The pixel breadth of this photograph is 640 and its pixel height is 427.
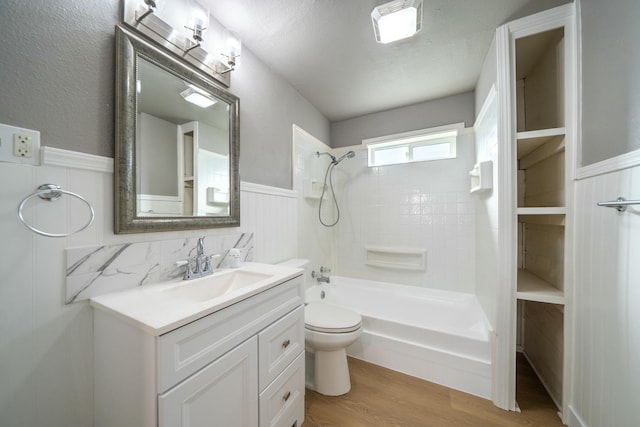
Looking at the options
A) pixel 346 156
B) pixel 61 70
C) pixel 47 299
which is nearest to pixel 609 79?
pixel 346 156

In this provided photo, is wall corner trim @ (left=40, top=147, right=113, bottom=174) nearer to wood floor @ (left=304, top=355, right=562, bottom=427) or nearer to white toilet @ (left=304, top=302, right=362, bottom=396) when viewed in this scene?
white toilet @ (left=304, top=302, right=362, bottom=396)

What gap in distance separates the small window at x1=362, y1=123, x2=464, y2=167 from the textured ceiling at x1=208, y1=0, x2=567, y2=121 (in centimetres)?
37

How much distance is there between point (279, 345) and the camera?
3.50 feet

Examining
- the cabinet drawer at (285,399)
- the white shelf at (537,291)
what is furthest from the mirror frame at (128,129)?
the white shelf at (537,291)

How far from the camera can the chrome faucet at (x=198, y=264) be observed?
1.11 metres

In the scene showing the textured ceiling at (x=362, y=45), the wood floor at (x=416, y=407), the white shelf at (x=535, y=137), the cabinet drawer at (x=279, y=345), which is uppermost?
the textured ceiling at (x=362, y=45)

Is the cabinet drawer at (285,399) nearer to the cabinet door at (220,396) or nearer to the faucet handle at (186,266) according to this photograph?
the cabinet door at (220,396)

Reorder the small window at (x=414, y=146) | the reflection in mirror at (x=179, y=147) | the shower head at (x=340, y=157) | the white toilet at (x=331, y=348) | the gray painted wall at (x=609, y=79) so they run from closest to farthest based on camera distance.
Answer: the gray painted wall at (x=609, y=79) → the reflection in mirror at (x=179, y=147) → the white toilet at (x=331, y=348) → the small window at (x=414, y=146) → the shower head at (x=340, y=157)

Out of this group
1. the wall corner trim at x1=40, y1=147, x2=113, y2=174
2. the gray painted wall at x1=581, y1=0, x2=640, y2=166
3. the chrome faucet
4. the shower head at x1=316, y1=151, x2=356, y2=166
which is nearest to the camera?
the wall corner trim at x1=40, y1=147, x2=113, y2=174

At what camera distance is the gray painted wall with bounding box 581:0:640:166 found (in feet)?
2.86

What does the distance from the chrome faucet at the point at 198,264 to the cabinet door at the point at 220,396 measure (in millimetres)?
471

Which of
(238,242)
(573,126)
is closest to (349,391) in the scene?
(238,242)

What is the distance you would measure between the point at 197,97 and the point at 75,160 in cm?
67

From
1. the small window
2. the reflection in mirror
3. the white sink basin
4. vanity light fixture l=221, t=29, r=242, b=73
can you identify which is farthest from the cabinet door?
the small window
